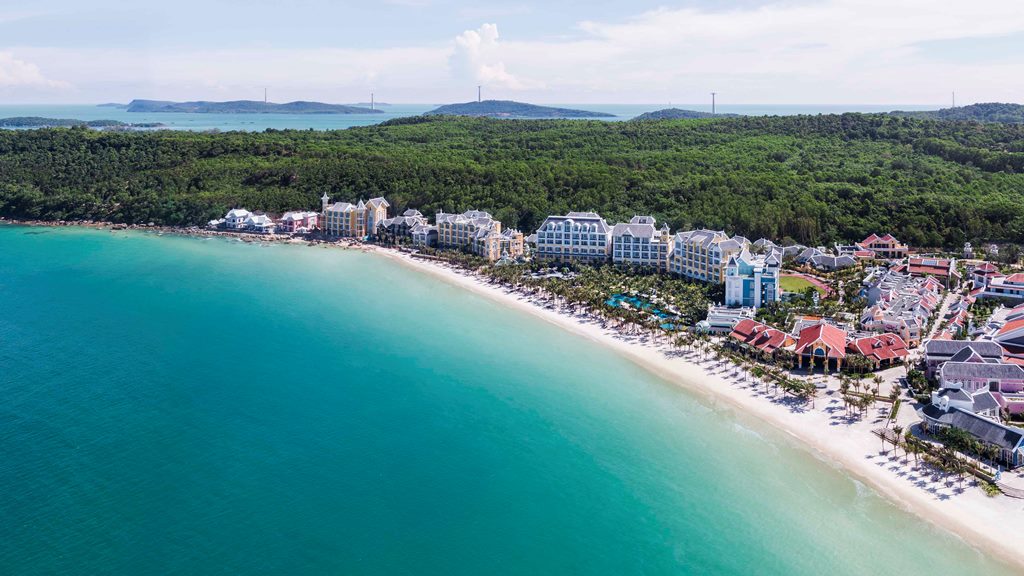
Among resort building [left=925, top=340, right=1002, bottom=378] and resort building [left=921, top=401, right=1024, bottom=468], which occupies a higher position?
resort building [left=925, top=340, right=1002, bottom=378]

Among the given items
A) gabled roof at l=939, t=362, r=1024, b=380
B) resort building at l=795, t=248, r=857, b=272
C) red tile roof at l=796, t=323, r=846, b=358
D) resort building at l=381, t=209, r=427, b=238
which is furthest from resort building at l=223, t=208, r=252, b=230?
gabled roof at l=939, t=362, r=1024, b=380

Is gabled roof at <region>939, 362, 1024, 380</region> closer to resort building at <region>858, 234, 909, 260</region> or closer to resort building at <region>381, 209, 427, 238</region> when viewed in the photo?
resort building at <region>858, 234, 909, 260</region>

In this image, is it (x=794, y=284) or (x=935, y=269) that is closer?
(x=794, y=284)

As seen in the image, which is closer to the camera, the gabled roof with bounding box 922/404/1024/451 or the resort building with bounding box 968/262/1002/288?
the gabled roof with bounding box 922/404/1024/451

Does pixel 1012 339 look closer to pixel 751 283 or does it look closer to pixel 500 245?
pixel 751 283

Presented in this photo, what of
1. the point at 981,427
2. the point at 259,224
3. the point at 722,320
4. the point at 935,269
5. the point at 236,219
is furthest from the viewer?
the point at 236,219

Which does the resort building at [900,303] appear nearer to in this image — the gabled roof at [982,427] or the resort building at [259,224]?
the gabled roof at [982,427]

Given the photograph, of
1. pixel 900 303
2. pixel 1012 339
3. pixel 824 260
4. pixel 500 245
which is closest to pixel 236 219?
pixel 500 245
